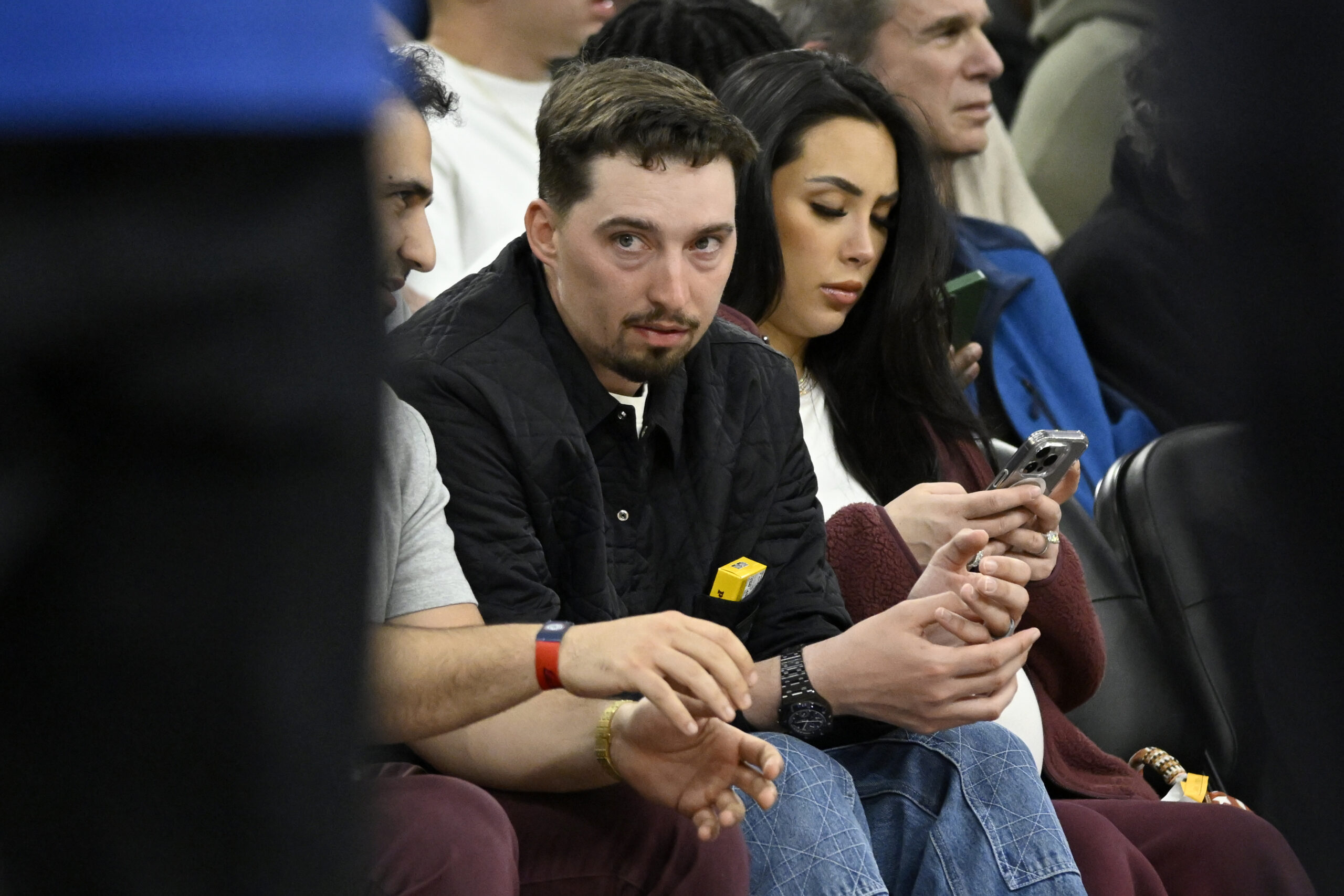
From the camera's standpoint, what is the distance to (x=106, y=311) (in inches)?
28.1

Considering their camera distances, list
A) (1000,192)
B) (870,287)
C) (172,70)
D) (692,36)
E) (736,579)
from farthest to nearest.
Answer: (1000,192) < (692,36) < (870,287) < (736,579) < (172,70)

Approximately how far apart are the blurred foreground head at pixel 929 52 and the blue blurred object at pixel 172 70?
306cm

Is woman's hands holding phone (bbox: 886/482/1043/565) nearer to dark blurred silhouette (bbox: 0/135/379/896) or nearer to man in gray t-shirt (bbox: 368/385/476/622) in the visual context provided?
man in gray t-shirt (bbox: 368/385/476/622)

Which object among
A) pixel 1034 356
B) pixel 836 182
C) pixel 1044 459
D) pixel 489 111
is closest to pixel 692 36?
pixel 489 111

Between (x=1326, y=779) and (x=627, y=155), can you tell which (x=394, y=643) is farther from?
(x=1326, y=779)


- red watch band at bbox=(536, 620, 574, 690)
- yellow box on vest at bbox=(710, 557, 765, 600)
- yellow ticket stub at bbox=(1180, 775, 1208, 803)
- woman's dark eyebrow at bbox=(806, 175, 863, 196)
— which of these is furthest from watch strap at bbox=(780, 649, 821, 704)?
woman's dark eyebrow at bbox=(806, 175, 863, 196)

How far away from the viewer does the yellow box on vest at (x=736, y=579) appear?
212 centimetres

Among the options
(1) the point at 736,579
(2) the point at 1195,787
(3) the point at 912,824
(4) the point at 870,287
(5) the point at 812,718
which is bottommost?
(2) the point at 1195,787

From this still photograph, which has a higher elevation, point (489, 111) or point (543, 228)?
point (489, 111)

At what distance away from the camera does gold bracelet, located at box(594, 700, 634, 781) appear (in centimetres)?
179

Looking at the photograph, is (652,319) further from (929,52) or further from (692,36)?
(929,52)

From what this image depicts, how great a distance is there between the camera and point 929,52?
3.85 meters

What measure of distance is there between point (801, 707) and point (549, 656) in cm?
57

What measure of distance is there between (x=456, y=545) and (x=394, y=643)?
0.20 meters
